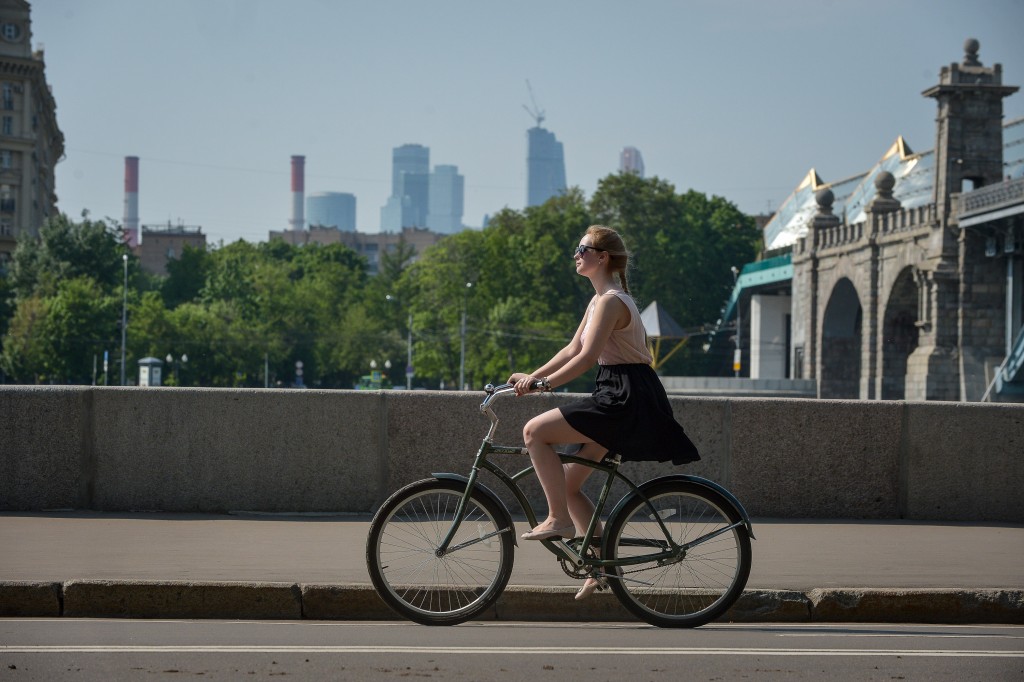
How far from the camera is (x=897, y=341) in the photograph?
232ft

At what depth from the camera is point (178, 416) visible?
34.2ft

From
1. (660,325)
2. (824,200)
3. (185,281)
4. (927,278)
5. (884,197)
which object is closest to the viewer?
(927,278)

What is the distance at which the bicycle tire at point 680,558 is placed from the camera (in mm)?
6367

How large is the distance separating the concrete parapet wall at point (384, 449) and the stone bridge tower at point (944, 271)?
1967 inches

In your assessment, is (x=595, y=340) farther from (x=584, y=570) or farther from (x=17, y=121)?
(x=17, y=121)

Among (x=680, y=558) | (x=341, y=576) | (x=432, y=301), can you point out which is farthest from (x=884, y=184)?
(x=680, y=558)

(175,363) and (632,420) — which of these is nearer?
(632,420)

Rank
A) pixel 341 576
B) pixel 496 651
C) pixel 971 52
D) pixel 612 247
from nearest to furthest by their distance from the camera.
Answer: pixel 496 651
pixel 612 247
pixel 341 576
pixel 971 52

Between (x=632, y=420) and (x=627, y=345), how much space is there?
1.11ft

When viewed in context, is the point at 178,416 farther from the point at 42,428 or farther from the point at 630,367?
the point at 630,367

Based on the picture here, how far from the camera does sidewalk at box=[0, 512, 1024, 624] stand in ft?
22.2

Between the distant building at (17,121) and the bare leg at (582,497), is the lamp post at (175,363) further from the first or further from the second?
the bare leg at (582,497)

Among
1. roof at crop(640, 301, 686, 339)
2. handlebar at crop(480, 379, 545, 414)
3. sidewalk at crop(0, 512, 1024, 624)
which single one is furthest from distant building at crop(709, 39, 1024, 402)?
handlebar at crop(480, 379, 545, 414)

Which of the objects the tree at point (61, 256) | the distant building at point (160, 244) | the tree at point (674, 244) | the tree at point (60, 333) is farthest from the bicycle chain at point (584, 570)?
the distant building at point (160, 244)
